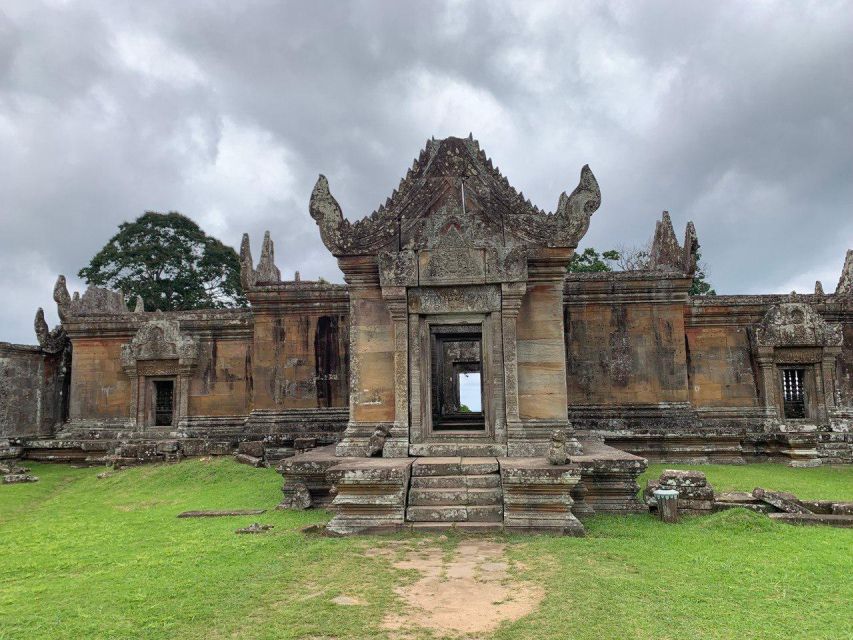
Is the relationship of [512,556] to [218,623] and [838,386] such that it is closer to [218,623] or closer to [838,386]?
[218,623]

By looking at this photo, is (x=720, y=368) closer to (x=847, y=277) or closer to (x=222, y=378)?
(x=847, y=277)

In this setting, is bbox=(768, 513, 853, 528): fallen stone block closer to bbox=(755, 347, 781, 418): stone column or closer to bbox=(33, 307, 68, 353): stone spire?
bbox=(755, 347, 781, 418): stone column

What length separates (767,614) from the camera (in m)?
4.72

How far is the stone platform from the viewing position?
7.58 metres

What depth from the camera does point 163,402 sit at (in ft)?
57.6

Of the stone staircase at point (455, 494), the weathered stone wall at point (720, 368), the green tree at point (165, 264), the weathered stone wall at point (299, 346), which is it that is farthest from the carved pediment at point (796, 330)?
the green tree at point (165, 264)

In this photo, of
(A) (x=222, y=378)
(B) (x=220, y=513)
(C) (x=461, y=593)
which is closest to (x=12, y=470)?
(A) (x=222, y=378)

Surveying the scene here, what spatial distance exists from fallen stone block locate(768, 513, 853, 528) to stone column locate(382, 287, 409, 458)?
16.3 ft

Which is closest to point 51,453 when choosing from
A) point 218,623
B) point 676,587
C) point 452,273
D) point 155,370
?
point 155,370

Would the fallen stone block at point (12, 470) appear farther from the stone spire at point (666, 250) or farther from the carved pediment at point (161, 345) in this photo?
the stone spire at point (666, 250)

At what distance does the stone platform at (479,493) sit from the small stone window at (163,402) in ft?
33.1

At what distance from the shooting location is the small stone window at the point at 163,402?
17.4 m

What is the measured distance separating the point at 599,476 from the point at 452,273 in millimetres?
3610

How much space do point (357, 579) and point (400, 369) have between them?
4.21 meters
